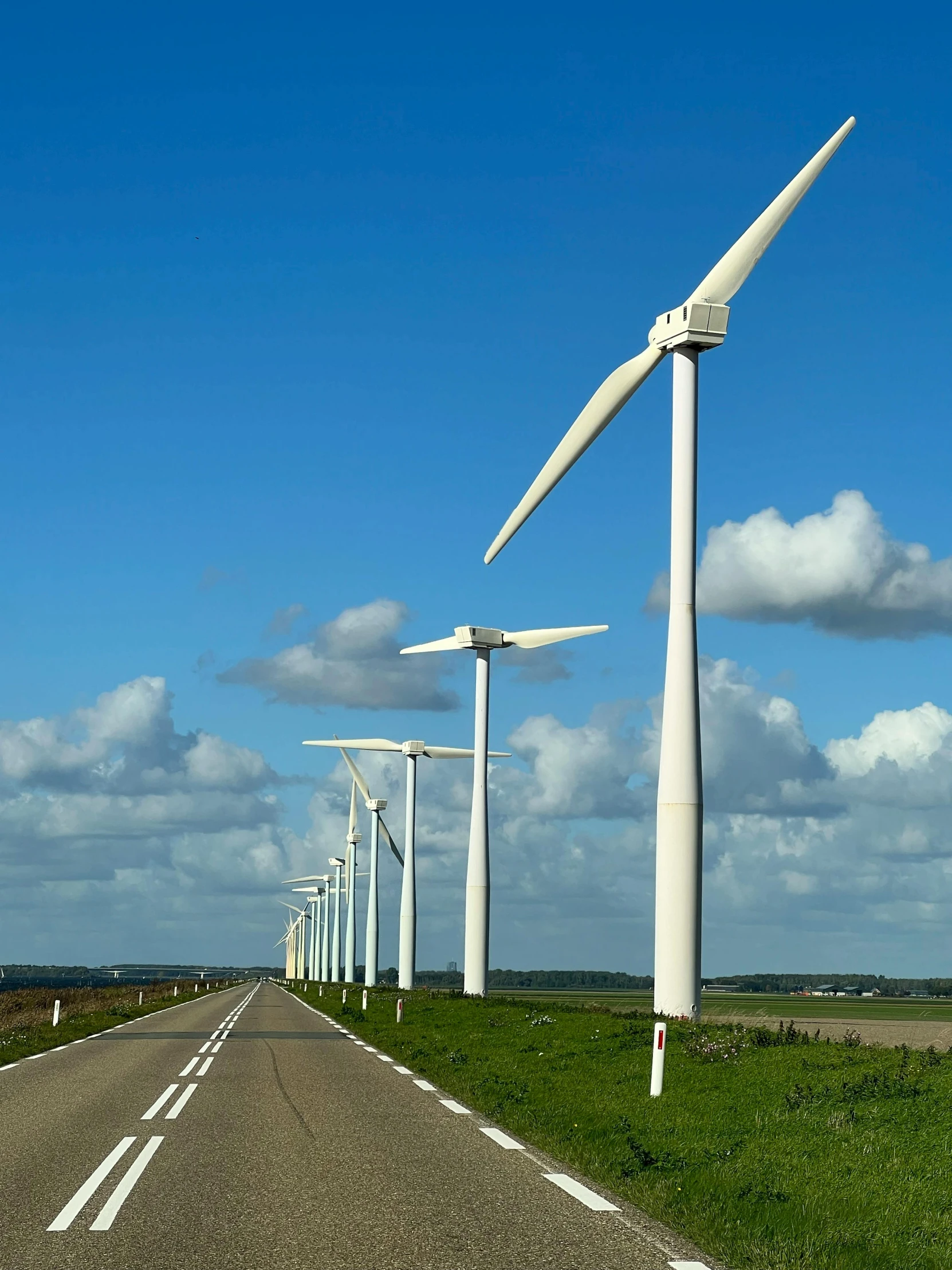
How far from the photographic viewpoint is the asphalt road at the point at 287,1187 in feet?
31.1

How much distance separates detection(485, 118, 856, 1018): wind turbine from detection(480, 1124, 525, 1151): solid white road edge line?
35.0ft

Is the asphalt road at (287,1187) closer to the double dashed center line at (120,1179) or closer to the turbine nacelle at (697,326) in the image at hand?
the double dashed center line at (120,1179)

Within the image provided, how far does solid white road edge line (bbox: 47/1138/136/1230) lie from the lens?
10539 mm

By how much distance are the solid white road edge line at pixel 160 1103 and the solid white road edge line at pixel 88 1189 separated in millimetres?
2519

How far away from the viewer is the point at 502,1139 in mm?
15367

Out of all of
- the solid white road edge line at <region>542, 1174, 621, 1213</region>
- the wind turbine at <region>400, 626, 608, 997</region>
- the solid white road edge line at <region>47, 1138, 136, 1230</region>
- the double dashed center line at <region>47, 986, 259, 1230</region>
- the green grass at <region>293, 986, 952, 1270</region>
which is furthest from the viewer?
the wind turbine at <region>400, 626, 608, 997</region>

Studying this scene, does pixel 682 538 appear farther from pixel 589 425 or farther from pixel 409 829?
pixel 409 829

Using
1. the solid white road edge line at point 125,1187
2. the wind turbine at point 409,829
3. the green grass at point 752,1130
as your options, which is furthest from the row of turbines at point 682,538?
the wind turbine at point 409,829

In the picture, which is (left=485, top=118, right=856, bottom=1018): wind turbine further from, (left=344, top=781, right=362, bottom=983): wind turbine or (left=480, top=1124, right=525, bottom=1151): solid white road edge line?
(left=344, top=781, right=362, bottom=983): wind turbine

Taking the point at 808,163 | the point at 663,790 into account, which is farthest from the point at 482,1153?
the point at 808,163

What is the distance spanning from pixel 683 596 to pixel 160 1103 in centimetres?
1382

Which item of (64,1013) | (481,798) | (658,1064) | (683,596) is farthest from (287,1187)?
(64,1013)

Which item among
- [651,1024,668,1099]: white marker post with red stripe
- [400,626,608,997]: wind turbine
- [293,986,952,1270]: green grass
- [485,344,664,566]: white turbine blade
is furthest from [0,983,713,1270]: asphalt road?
[400,626,608,997]: wind turbine

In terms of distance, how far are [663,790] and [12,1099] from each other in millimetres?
12751
